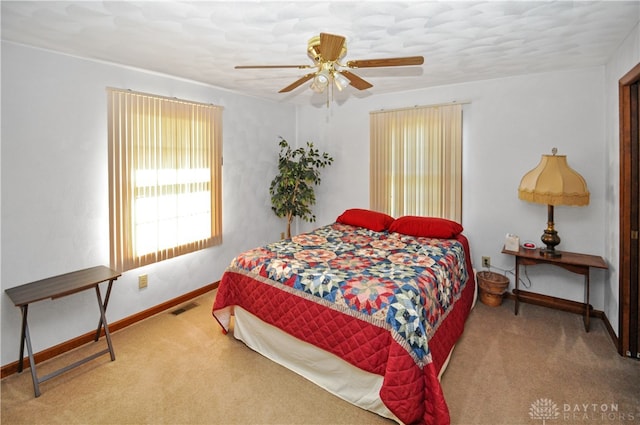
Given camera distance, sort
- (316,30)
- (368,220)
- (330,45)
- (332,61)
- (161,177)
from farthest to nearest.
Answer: (368,220) < (161,177) < (316,30) < (332,61) < (330,45)

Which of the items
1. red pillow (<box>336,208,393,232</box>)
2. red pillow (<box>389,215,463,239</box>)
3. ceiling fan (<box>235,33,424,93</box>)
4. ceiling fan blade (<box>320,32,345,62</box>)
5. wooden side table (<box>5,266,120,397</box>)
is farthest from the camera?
red pillow (<box>336,208,393,232</box>)

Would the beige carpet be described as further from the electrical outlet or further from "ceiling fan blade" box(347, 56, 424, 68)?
"ceiling fan blade" box(347, 56, 424, 68)

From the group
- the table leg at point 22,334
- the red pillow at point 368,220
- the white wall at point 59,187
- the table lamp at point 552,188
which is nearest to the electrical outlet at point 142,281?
the white wall at point 59,187

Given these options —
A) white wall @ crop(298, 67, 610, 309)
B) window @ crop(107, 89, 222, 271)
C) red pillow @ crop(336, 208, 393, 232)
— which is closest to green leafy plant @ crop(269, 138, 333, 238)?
red pillow @ crop(336, 208, 393, 232)

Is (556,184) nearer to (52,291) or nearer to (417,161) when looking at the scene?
(417,161)

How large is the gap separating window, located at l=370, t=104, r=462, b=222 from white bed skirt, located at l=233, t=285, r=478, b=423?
6.57 ft

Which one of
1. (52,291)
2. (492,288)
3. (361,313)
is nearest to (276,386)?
(361,313)

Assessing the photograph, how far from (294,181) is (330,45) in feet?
9.03

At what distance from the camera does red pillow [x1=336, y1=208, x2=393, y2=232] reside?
147 inches

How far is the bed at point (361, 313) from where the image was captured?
5.92ft

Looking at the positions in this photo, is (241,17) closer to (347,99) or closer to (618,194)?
(347,99)

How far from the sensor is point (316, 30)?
7.20ft

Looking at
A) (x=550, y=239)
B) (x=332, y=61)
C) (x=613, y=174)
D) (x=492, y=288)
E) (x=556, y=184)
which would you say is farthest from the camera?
(x=492, y=288)

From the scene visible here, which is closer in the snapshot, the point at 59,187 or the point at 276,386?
the point at 276,386
